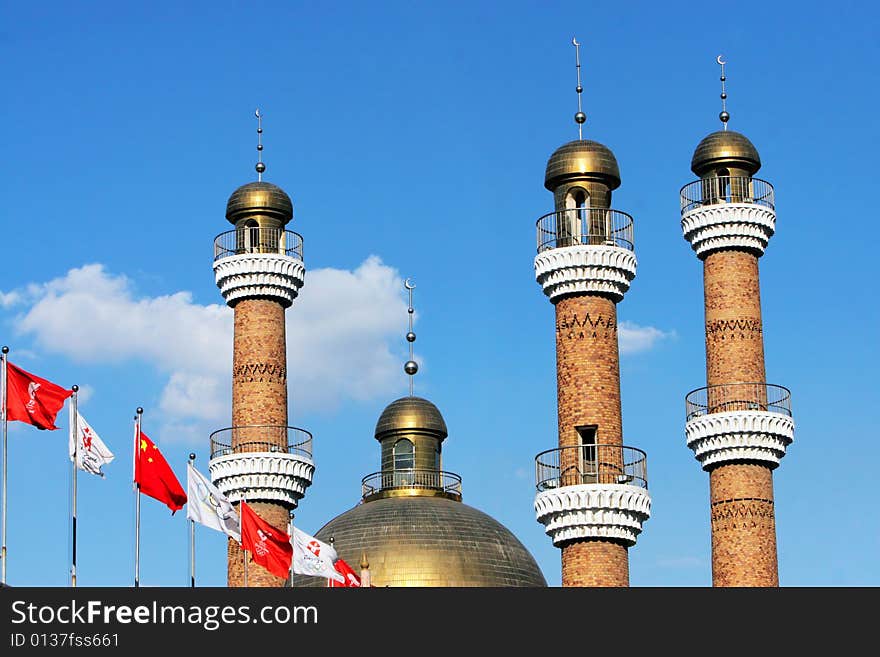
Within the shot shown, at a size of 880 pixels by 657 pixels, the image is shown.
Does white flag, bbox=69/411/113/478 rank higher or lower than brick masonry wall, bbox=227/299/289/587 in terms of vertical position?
lower

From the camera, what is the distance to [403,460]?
84.9 metres

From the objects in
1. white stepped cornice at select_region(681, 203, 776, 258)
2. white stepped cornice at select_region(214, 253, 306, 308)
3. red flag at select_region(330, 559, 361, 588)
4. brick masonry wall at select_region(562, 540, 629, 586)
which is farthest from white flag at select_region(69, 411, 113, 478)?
white stepped cornice at select_region(681, 203, 776, 258)

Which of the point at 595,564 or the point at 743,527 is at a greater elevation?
the point at 743,527

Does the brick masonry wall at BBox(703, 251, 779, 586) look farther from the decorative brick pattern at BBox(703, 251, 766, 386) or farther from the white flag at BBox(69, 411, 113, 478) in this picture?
the white flag at BBox(69, 411, 113, 478)

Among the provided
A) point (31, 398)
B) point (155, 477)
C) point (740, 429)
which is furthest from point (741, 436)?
point (31, 398)

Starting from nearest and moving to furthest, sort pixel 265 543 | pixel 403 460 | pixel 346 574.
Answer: pixel 265 543, pixel 346 574, pixel 403 460

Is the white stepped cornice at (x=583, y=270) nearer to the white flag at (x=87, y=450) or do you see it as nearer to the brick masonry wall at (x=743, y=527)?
the brick masonry wall at (x=743, y=527)

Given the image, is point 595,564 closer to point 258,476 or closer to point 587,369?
point 587,369

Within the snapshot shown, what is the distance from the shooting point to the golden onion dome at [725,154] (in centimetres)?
7531

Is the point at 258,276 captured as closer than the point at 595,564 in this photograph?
No

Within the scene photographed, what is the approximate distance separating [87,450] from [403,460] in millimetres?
30209

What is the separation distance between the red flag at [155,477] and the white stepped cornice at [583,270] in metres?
16.8

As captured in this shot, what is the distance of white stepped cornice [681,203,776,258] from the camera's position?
73.8 metres
